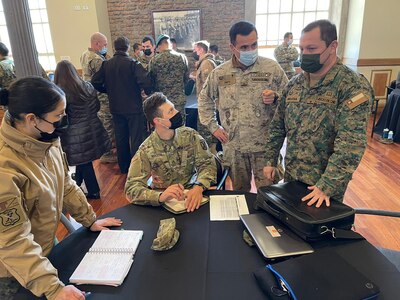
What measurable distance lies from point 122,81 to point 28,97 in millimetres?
2550

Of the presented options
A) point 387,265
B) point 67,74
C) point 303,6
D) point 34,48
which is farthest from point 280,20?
point 387,265

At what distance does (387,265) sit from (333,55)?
102 cm

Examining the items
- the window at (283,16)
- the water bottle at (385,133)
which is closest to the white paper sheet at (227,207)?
the water bottle at (385,133)

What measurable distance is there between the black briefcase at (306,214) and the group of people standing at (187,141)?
7 centimetres

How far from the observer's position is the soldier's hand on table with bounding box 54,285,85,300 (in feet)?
3.29

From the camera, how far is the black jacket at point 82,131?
2.89 meters

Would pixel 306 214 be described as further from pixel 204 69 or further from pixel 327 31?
pixel 204 69

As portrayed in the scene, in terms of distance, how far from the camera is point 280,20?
7977mm

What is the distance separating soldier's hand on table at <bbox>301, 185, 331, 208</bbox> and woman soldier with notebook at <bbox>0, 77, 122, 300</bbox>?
0.98 metres

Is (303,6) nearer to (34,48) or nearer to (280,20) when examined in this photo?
(280,20)

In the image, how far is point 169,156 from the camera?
1850 millimetres

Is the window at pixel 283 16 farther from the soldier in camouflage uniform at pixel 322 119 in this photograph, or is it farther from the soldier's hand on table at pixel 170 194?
the soldier's hand on table at pixel 170 194

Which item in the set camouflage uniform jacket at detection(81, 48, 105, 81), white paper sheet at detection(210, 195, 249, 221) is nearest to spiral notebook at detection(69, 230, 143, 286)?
white paper sheet at detection(210, 195, 249, 221)

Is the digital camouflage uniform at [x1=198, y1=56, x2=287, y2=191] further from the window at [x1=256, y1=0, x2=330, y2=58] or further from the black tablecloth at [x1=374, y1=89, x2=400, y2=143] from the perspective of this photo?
the window at [x1=256, y1=0, x2=330, y2=58]
